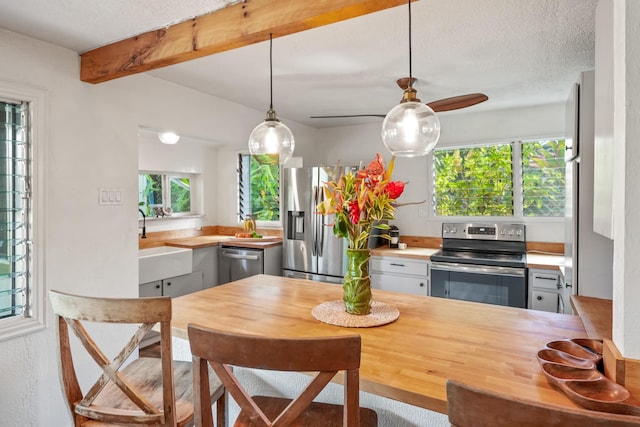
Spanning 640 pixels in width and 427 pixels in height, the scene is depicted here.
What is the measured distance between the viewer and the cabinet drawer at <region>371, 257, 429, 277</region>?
3.56 metres

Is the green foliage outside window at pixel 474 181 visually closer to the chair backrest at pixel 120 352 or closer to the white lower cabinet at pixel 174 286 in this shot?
the white lower cabinet at pixel 174 286

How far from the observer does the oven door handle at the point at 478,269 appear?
3.12m

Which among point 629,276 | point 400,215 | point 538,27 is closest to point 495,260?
point 400,215

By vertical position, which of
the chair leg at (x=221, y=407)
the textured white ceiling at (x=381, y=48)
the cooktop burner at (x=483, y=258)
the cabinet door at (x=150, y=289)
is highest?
the textured white ceiling at (x=381, y=48)

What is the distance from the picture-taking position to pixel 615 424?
57 centimetres

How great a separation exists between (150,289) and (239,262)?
0.94 meters

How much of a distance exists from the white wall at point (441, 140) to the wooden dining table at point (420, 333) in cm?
241

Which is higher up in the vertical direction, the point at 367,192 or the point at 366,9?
the point at 366,9

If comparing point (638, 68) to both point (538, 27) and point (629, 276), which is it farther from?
point (538, 27)

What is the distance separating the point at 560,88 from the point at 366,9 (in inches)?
96.6

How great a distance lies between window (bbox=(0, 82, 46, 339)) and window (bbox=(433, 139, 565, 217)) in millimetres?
3586

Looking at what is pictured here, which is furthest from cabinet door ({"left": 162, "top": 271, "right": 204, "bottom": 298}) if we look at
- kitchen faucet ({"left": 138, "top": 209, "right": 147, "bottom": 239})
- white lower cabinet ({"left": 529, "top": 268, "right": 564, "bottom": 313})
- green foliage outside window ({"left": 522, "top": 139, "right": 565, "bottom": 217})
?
green foliage outside window ({"left": 522, "top": 139, "right": 565, "bottom": 217})

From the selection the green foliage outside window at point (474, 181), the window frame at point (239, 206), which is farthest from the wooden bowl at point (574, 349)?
the window frame at point (239, 206)

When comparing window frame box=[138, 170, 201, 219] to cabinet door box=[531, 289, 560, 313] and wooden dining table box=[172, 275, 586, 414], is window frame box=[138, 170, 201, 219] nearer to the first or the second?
wooden dining table box=[172, 275, 586, 414]
